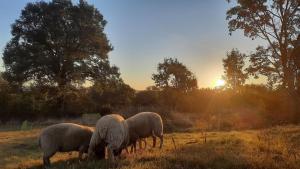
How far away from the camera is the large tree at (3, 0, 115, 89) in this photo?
1594 inches

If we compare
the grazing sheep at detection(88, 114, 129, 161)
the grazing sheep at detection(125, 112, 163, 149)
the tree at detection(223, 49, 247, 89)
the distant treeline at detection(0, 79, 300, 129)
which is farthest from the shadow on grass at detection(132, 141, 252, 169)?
the tree at detection(223, 49, 247, 89)

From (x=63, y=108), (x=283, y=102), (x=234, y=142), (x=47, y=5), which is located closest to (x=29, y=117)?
(x=63, y=108)

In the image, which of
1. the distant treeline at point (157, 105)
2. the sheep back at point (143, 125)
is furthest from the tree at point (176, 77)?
the sheep back at point (143, 125)

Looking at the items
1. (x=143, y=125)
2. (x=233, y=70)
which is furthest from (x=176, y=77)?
(x=143, y=125)

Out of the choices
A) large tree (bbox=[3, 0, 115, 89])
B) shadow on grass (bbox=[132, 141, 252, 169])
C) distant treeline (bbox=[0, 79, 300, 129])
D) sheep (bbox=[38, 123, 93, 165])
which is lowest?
shadow on grass (bbox=[132, 141, 252, 169])

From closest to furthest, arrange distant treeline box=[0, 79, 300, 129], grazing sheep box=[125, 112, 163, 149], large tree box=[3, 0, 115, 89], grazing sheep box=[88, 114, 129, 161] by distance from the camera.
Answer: grazing sheep box=[88, 114, 129, 161]
grazing sheep box=[125, 112, 163, 149]
distant treeline box=[0, 79, 300, 129]
large tree box=[3, 0, 115, 89]

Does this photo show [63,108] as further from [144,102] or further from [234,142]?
[234,142]

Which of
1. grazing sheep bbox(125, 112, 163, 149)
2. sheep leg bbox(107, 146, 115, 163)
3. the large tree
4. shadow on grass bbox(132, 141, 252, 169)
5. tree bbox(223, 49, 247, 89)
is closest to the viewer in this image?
shadow on grass bbox(132, 141, 252, 169)

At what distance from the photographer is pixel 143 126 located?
16.3 m

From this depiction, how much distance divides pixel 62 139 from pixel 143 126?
382 centimetres

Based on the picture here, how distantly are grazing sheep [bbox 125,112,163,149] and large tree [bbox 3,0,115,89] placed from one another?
2523 centimetres

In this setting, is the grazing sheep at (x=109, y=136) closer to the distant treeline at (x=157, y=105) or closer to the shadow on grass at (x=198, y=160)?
the shadow on grass at (x=198, y=160)

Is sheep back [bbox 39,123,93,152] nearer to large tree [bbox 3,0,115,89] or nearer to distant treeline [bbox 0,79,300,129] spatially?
distant treeline [bbox 0,79,300,129]

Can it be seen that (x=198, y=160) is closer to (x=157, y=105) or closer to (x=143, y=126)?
(x=143, y=126)
